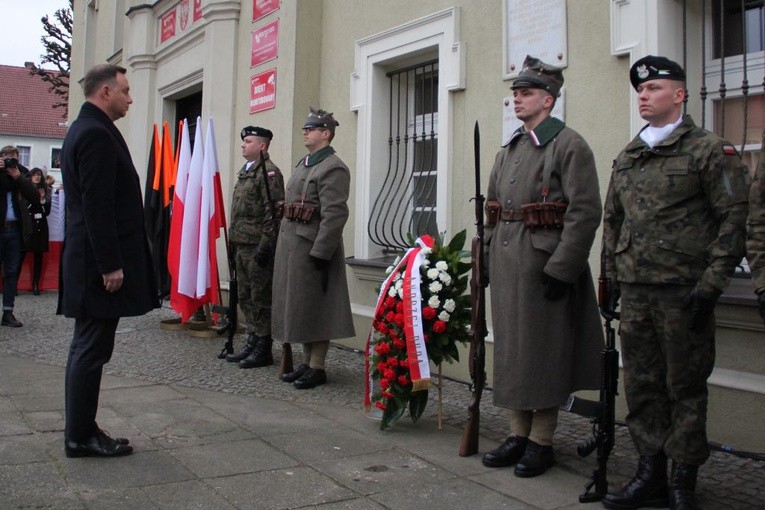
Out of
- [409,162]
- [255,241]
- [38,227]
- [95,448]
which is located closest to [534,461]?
[95,448]

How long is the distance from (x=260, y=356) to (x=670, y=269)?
13.1 ft

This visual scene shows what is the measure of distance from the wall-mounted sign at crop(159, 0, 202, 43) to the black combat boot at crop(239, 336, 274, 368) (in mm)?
5787

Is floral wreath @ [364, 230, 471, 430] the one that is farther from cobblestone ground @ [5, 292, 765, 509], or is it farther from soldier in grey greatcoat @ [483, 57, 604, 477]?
soldier in grey greatcoat @ [483, 57, 604, 477]

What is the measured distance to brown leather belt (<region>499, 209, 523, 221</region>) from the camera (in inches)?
153

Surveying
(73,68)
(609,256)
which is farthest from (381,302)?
(73,68)

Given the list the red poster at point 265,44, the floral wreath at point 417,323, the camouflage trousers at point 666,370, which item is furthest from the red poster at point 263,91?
the camouflage trousers at point 666,370

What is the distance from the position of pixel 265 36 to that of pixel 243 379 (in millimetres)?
4305

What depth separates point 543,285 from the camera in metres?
3.79

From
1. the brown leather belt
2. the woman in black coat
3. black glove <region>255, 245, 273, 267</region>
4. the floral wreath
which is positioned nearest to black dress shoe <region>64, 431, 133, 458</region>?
the floral wreath

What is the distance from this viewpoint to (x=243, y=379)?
6.01 metres

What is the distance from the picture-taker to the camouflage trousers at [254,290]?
6.50 m

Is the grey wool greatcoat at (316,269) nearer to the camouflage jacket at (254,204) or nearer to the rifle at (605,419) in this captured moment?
the camouflage jacket at (254,204)

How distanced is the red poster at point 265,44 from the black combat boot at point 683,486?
20.9ft

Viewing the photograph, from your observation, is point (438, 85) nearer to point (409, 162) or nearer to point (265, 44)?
point (409, 162)
